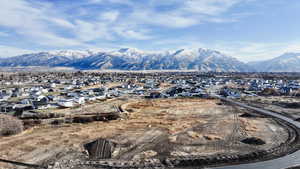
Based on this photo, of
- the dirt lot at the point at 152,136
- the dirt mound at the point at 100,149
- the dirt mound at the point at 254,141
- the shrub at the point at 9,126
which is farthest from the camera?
the shrub at the point at 9,126

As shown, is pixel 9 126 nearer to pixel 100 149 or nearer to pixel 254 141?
pixel 100 149

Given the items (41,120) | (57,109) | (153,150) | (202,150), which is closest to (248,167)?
(202,150)

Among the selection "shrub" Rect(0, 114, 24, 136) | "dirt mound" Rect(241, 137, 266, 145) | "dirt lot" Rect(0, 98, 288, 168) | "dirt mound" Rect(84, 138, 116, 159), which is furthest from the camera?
"shrub" Rect(0, 114, 24, 136)

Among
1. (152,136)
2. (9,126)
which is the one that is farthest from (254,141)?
(9,126)

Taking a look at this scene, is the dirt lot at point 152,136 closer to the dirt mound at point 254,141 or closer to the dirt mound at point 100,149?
the dirt mound at point 254,141

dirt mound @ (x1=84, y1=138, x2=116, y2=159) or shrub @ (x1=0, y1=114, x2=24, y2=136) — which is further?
shrub @ (x1=0, y1=114, x2=24, y2=136)

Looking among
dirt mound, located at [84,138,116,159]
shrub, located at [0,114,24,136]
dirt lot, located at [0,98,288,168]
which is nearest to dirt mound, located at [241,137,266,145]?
dirt lot, located at [0,98,288,168]

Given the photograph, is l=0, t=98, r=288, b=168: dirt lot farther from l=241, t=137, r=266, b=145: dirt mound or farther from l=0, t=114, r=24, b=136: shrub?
l=0, t=114, r=24, b=136: shrub

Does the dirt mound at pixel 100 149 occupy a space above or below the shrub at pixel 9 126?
below

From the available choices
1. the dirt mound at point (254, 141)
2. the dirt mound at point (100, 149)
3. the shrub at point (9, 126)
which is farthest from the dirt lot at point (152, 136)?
the shrub at point (9, 126)

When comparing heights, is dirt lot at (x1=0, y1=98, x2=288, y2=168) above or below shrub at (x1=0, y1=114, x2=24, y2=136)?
below
